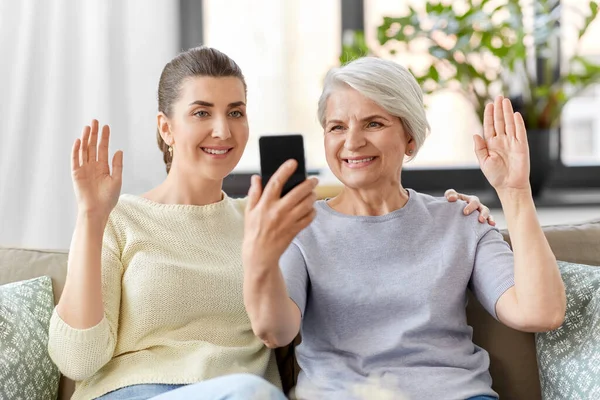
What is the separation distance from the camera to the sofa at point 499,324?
5.88 feet

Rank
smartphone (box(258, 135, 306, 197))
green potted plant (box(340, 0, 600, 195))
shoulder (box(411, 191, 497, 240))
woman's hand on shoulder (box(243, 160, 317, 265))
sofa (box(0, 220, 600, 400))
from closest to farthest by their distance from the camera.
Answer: woman's hand on shoulder (box(243, 160, 317, 265)) → smartphone (box(258, 135, 306, 197)) → shoulder (box(411, 191, 497, 240)) → sofa (box(0, 220, 600, 400)) → green potted plant (box(340, 0, 600, 195))

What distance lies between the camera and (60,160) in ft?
8.24

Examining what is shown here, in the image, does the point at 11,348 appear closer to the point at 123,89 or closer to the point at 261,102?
the point at 123,89

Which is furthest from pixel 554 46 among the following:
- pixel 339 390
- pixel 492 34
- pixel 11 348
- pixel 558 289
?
pixel 11 348

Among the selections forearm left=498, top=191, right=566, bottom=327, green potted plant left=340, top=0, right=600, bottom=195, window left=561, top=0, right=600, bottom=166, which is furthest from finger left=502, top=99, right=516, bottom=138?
window left=561, top=0, right=600, bottom=166

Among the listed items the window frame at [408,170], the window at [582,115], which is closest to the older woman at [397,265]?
the window frame at [408,170]

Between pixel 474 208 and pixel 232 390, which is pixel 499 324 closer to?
pixel 474 208

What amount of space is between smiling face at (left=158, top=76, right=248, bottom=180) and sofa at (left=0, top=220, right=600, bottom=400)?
43cm

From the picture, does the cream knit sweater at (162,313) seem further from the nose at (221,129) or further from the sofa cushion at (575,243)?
the sofa cushion at (575,243)

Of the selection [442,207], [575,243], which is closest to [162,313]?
[442,207]

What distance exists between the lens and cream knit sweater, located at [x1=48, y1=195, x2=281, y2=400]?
1.57 meters

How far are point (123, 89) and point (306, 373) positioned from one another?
1.47 metres

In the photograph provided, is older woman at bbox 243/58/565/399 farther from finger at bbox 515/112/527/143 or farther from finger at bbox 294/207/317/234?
finger at bbox 294/207/317/234

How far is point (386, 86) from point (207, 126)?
0.41m
